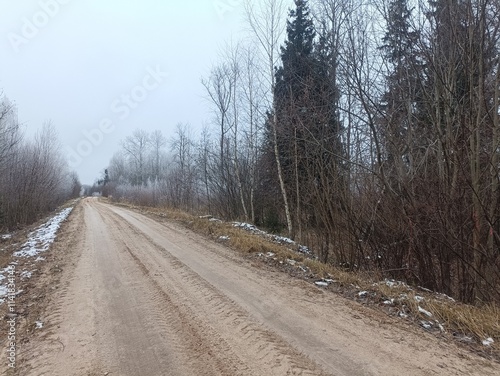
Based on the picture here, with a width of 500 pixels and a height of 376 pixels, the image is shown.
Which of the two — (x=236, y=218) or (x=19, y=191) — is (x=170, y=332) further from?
(x=19, y=191)

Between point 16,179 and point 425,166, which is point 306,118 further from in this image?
point 16,179

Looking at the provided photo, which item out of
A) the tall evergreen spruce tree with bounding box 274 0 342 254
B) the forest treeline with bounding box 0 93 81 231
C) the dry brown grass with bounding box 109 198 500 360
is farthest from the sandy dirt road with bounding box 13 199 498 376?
the forest treeline with bounding box 0 93 81 231

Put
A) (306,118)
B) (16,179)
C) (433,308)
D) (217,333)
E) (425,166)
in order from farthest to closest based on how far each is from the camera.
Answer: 1. (16,179)
2. (306,118)
3. (425,166)
4. (433,308)
5. (217,333)

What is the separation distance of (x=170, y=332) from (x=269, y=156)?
17009 millimetres

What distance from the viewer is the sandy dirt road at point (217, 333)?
10.9ft

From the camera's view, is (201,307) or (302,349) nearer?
(302,349)

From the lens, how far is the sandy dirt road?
3332 millimetres

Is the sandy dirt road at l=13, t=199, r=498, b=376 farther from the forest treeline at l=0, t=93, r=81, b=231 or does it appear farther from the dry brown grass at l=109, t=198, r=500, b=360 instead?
the forest treeline at l=0, t=93, r=81, b=231

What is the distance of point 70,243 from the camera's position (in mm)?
10688

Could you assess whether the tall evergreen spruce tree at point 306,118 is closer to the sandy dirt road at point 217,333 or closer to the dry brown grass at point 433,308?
the dry brown grass at point 433,308

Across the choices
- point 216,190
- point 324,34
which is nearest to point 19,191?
point 216,190

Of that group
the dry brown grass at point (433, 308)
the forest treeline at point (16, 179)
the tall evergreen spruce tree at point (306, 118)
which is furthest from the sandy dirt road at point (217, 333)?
the forest treeline at point (16, 179)

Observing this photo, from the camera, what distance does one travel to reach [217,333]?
4.05 metres

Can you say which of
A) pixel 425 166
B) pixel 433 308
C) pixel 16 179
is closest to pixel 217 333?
pixel 433 308
